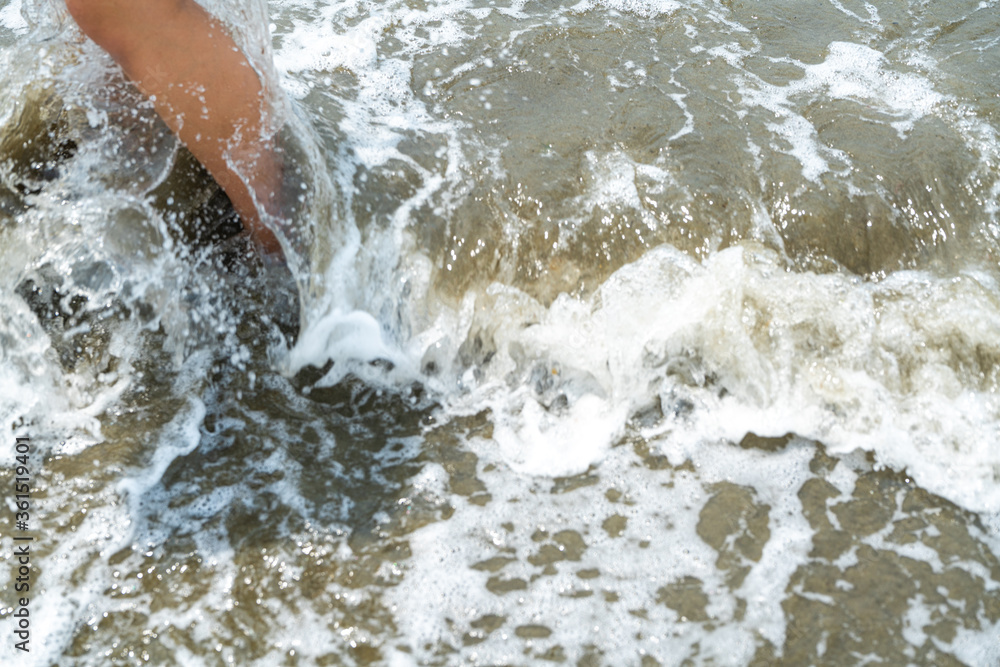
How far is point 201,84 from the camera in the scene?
2605 millimetres

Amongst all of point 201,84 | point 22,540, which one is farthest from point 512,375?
point 22,540

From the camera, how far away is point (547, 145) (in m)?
3.21

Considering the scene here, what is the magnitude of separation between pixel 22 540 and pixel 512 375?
57.5 inches

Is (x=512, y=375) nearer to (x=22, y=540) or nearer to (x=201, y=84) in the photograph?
(x=201, y=84)

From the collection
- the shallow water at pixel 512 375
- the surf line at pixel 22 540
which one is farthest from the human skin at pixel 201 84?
the surf line at pixel 22 540

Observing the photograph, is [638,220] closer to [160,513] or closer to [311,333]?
[311,333]

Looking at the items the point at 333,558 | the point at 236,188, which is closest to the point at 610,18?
the point at 236,188

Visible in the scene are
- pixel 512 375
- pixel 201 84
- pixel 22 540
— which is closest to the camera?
pixel 22 540

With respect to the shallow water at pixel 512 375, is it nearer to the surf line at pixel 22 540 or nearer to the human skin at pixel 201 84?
the surf line at pixel 22 540

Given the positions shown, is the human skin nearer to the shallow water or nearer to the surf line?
the shallow water

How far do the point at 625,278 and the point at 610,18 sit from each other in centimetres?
195

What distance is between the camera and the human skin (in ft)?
8.12

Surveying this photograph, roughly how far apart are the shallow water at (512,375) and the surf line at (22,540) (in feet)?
0.06

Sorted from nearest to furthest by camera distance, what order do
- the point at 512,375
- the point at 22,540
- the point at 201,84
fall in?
the point at 22,540, the point at 201,84, the point at 512,375
